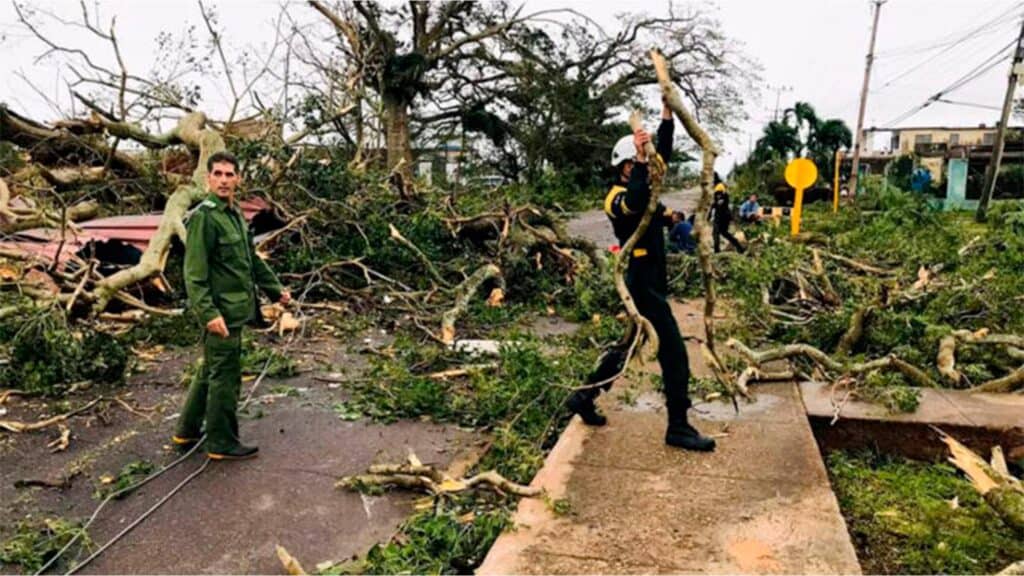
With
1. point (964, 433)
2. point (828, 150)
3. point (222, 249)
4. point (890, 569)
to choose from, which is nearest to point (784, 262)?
point (964, 433)

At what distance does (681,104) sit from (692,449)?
70.8 inches

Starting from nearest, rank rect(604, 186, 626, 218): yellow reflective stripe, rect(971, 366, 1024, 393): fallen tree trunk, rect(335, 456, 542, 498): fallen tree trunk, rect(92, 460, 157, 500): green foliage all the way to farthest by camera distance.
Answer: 1. rect(335, 456, 542, 498): fallen tree trunk
2. rect(92, 460, 157, 500): green foliage
3. rect(604, 186, 626, 218): yellow reflective stripe
4. rect(971, 366, 1024, 393): fallen tree trunk

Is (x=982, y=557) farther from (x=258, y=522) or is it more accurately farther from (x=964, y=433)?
(x=258, y=522)

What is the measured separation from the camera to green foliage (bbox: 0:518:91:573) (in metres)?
3.25

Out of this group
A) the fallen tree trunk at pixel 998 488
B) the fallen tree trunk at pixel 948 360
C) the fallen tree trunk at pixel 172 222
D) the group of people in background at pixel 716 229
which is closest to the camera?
the fallen tree trunk at pixel 998 488

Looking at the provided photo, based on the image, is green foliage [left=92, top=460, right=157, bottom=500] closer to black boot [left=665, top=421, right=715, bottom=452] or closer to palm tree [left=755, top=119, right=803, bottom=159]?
black boot [left=665, top=421, right=715, bottom=452]

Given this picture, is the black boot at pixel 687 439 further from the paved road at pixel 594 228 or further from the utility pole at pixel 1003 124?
the utility pole at pixel 1003 124

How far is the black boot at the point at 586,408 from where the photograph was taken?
4.47 meters

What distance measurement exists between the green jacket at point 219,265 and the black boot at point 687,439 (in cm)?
251

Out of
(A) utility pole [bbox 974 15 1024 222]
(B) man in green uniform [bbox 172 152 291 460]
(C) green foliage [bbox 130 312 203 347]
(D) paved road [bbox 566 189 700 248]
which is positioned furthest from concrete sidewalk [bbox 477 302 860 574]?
(A) utility pole [bbox 974 15 1024 222]

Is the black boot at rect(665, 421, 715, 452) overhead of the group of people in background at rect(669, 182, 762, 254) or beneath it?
beneath

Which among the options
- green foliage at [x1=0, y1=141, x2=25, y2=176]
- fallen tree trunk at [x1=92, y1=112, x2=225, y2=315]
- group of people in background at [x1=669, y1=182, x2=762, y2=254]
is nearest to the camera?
fallen tree trunk at [x1=92, y1=112, x2=225, y2=315]

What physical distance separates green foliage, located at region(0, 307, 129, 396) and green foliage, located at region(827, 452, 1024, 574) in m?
5.37

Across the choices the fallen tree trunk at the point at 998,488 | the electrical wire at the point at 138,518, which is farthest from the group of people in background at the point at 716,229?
the electrical wire at the point at 138,518
